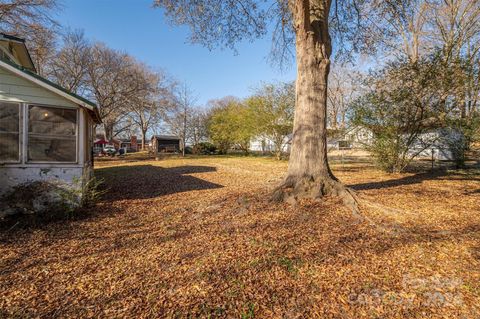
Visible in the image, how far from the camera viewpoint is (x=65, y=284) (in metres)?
2.80

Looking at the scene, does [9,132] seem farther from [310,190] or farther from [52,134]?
[310,190]

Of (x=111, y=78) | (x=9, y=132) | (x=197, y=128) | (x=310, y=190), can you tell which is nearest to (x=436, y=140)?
(x=310, y=190)

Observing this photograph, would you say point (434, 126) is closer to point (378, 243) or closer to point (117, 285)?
point (378, 243)

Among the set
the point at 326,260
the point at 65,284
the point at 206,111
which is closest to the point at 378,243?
the point at 326,260

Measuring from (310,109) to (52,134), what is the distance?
19.4 ft

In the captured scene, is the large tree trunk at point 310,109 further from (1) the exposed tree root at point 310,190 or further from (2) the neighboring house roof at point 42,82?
(2) the neighboring house roof at point 42,82

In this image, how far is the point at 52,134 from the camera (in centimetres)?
567

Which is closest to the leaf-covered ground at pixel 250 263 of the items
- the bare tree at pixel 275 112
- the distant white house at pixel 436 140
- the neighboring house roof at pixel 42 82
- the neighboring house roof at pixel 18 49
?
the neighboring house roof at pixel 42 82

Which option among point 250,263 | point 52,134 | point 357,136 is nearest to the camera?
point 250,263

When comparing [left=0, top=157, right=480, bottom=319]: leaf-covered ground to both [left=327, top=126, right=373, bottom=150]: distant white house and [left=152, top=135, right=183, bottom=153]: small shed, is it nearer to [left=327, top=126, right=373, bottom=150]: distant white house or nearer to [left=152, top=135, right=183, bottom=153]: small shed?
[left=327, top=126, right=373, bottom=150]: distant white house

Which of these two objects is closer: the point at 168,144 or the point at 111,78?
the point at 111,78

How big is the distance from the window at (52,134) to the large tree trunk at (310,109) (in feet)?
16.3

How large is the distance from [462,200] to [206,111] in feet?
133

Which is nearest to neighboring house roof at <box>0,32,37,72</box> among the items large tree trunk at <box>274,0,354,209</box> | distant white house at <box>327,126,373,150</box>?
large tree trunk at <box>274,0,354,209</box>
